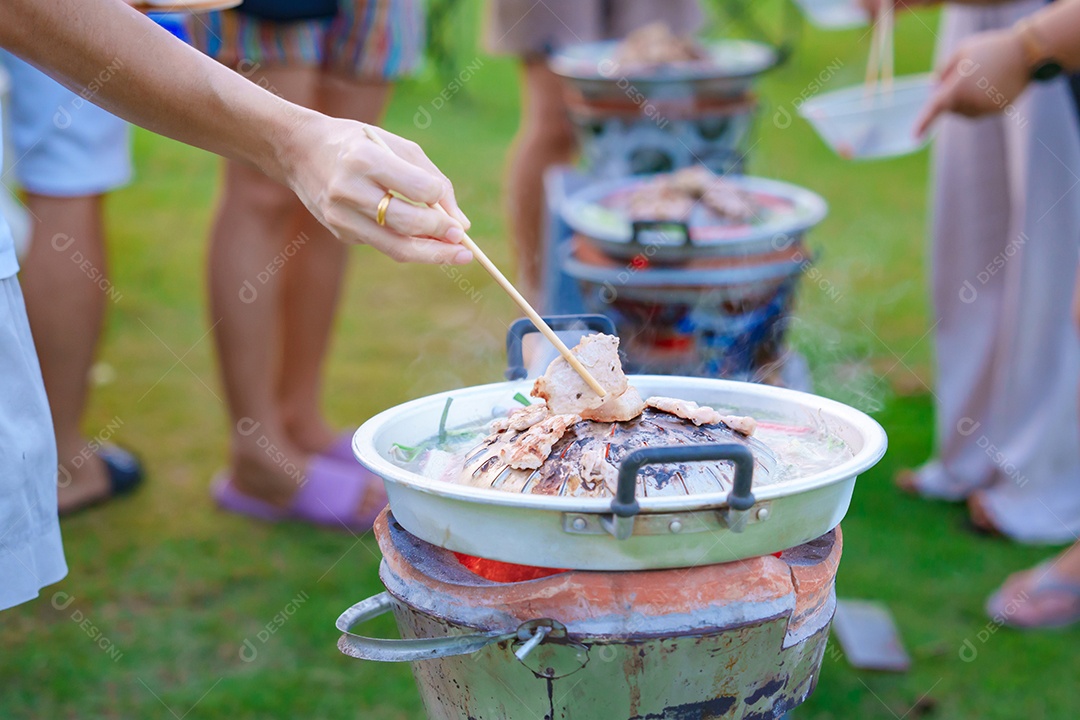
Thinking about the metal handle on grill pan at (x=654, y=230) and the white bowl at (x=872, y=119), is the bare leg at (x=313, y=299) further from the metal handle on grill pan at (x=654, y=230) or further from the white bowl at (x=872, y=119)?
the white bowl at (x=872, y=119)

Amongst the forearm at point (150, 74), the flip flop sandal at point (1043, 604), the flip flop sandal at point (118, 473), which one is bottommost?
the flip flop sandal at point (118, 473)

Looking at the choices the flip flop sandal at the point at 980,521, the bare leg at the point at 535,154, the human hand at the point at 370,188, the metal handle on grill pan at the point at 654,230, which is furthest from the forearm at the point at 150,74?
the bare leg at the point at 535,154

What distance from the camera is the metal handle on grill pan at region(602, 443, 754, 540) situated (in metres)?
1.24

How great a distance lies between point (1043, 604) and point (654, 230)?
151cm

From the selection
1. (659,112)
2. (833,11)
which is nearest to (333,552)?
(659,112)

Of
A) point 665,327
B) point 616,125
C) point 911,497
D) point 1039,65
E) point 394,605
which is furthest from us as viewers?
point 616,125

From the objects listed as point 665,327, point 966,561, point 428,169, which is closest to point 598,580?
point 428,169

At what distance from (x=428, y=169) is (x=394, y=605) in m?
0.64

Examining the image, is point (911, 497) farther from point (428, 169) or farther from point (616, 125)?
point (428, 169)

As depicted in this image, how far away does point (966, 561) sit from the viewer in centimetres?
327

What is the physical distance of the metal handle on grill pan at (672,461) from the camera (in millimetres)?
1241

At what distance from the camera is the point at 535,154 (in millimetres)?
4559

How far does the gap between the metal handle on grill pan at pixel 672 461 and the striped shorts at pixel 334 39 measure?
7.22 feet

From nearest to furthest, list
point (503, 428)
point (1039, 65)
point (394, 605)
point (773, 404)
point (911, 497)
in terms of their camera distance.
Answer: point (394, 605) → point (503, 428) → point (773, 404) → point (1039, 65) → point (911, 497)
